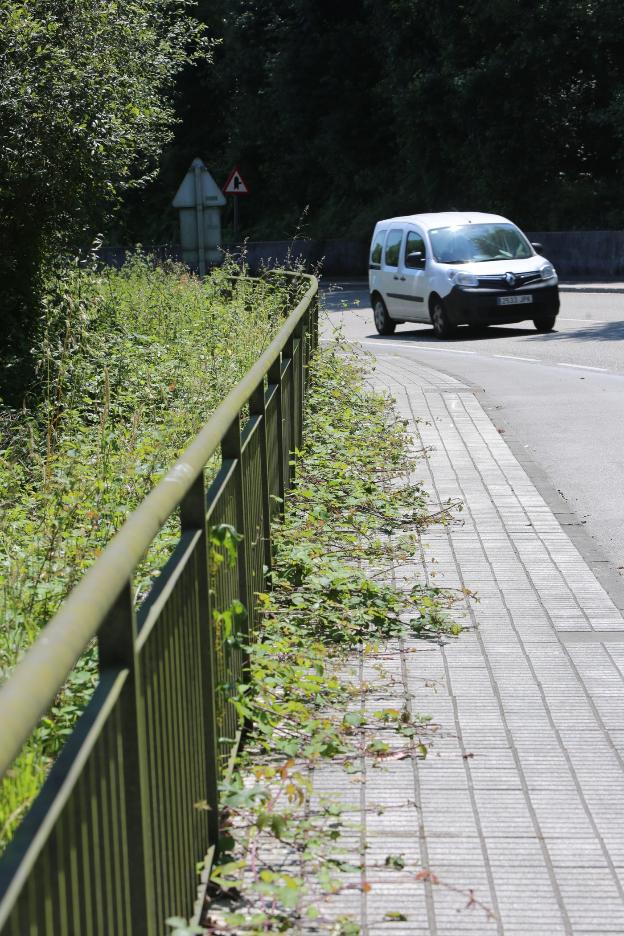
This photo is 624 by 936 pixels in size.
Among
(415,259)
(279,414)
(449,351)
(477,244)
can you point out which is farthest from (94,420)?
(477,244)

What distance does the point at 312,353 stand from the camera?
13680mm

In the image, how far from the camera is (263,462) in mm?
5977

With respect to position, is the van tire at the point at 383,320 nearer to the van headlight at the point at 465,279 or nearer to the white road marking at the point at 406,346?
the white road marking at the point at 406,346

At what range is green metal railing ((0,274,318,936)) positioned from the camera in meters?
1.84

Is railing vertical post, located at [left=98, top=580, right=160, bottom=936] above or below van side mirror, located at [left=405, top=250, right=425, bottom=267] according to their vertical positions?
below

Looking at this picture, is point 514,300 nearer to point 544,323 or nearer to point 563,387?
point 544,323

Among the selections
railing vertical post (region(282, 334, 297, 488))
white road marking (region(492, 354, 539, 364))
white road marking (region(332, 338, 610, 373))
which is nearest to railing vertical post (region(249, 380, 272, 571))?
railing vertical post (region(282, 334, 297, 488))

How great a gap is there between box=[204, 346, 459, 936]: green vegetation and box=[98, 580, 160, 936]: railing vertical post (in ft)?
2.49

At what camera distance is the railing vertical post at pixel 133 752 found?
243cm

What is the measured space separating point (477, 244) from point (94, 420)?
11495 millimetres

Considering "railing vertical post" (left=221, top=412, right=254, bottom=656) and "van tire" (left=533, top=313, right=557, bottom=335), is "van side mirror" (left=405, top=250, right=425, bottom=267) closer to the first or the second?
"van tire" (left=533, top=313, right=557, bottom=335)

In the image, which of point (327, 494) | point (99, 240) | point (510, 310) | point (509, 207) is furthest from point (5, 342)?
point (509, 207)

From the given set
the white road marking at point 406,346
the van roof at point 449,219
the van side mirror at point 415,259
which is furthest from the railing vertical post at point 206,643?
the van roof at point 449,219

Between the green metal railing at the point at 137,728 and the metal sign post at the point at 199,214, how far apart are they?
13.9 meters
